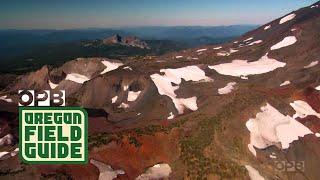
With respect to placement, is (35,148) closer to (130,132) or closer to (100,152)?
(100,152)

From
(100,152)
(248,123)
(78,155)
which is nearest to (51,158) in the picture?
(78,155)

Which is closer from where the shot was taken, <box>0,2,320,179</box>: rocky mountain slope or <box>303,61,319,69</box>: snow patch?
<box>0,2,320,179</box>: rocky mountain slope

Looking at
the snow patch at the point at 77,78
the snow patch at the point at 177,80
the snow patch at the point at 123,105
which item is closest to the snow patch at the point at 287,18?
the snow patch at the point at 177,80

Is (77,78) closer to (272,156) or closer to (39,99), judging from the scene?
(39,99)

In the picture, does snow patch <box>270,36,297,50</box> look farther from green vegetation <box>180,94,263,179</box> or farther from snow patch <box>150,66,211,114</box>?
green vegetation <box>180,94,263,179</box>

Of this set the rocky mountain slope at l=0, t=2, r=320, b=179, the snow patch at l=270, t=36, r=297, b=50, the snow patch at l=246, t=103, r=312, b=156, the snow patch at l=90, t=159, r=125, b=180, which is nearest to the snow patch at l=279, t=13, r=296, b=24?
the rocky mountain slope at l=0, t=2, r=320, b=179
